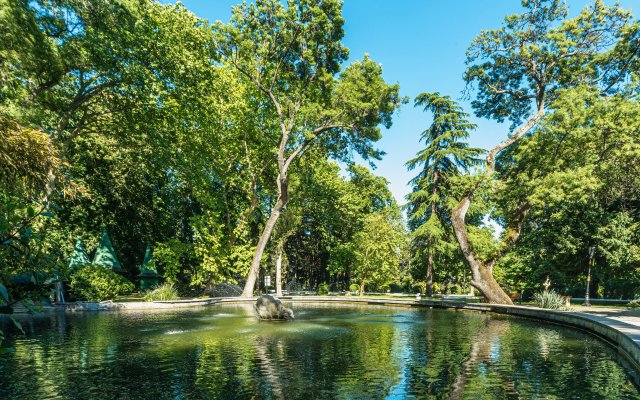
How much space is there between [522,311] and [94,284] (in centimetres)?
2504

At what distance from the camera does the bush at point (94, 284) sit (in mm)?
26438

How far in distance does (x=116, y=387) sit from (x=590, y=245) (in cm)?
2932

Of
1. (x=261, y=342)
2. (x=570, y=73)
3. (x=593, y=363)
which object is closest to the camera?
(x=593, y=363)

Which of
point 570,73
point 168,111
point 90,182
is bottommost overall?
point 90,182

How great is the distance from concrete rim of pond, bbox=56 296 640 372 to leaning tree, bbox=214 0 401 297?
6.97m

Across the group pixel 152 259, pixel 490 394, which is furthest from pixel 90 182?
pixel 490 394

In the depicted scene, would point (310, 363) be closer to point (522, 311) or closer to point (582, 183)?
point (522, 311)

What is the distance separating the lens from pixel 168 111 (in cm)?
2856

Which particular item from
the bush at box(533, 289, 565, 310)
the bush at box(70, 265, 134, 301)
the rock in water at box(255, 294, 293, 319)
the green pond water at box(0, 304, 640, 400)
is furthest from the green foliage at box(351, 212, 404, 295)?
the green pond water at box(0, 304, 640, 400)

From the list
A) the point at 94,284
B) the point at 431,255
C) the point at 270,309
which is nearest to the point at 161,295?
the point at 94,284

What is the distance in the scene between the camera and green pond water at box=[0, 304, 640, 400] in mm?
7617

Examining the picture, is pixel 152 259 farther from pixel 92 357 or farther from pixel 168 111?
pixel 92 357

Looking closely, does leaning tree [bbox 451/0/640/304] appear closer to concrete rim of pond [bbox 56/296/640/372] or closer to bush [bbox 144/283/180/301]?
concrete rim of pond [bbox 56/296/640/372]

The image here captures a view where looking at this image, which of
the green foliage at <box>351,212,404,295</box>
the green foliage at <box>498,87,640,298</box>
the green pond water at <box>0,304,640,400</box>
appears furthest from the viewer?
the green foliage at <box>351,212,404,295</box>
